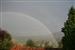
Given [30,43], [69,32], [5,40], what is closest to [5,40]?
[5,40]

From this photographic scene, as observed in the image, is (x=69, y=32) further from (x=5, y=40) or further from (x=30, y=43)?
(x=5, y=40)

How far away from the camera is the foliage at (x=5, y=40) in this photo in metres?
3.45

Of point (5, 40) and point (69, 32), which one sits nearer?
point (69, 32)

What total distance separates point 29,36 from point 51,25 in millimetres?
436

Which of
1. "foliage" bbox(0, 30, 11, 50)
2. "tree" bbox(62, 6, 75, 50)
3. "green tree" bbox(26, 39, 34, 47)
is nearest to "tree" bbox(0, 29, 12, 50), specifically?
"foliage" bbox(0, 30, 11, 50)

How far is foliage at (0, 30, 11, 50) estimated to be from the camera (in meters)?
3.45

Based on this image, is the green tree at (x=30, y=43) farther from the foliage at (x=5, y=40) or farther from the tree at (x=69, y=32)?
the tree at (x=69, y=32)

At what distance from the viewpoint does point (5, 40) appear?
11.5ft

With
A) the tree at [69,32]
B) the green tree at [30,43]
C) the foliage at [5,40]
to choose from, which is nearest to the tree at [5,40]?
the foliage at [5,40]

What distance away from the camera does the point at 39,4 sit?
3.51m

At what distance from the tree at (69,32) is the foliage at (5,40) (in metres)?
0.95

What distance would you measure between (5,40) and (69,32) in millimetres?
1120

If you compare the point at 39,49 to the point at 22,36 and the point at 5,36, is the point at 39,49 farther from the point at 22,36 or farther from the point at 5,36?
the point at 5,36

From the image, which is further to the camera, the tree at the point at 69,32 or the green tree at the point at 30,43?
the green tree at the point at 30,43
